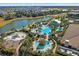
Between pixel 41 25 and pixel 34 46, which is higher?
pixel 41 25

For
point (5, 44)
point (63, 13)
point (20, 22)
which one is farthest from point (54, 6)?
point (5, 44)

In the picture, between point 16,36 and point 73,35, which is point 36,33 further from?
point 73,35

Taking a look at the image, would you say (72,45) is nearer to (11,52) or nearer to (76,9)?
(76,9)

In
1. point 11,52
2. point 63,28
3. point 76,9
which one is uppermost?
point 76,9

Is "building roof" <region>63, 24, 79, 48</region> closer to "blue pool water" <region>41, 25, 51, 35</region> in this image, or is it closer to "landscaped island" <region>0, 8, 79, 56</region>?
"landscaped island" <region>0, 8, 79, 56</region>

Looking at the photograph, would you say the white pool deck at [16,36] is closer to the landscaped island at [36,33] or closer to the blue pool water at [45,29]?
the landscaped island at [36,33]

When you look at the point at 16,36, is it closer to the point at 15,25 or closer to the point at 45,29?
the point at 15,25

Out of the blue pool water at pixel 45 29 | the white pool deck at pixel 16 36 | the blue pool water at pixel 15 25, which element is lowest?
the white pool deck at pixel 16 36

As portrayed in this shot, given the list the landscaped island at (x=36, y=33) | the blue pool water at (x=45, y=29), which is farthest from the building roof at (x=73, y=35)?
the blue pool water at (x=45, y=29)

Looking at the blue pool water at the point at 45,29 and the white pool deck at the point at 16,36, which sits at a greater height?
the blue pool water at the point at 45,29

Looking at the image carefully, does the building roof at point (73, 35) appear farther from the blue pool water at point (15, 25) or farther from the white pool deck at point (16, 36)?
the white pool deck at point (16, 36)

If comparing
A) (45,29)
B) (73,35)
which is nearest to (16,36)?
(45,29)
